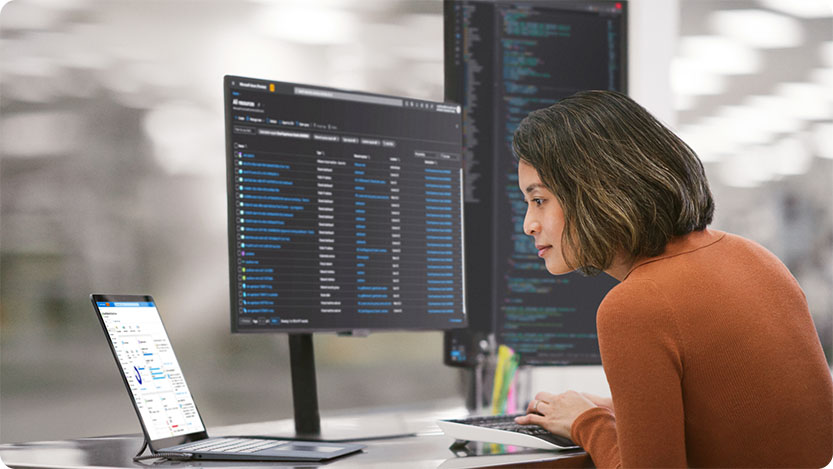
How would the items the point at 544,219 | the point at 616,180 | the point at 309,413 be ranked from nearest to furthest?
1. the point at 616,180
2. the point at 544,219
3. the point at 309,413

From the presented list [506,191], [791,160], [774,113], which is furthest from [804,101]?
[506,191]

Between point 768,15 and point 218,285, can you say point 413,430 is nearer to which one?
point 218,285

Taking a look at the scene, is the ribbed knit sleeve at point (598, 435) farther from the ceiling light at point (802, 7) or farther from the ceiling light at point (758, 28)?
the ceiling light at point (802, 7)

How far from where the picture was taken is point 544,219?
50.5 inches

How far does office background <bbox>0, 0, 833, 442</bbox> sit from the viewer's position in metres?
1.85

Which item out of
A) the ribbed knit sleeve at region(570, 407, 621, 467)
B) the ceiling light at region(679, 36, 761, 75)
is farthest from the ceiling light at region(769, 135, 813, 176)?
the ribbed knit sleeve at region(570, 407, 621, 467)

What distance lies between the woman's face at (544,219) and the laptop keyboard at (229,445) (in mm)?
577

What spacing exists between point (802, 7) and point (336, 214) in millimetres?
2138

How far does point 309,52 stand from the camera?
2.21 metres

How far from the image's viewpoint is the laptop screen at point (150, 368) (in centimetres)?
124

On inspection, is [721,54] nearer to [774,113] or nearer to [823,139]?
[774,113]

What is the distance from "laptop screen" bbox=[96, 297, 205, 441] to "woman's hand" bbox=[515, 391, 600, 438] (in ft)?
1.99

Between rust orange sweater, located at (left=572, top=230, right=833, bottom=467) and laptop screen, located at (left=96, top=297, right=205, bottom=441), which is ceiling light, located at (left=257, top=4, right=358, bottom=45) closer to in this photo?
laptop screen, located at (left=96, top=297, right=205, bottom=441)

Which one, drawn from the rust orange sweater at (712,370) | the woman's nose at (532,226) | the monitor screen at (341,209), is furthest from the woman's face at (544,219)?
the monitor screen at (341,209)
